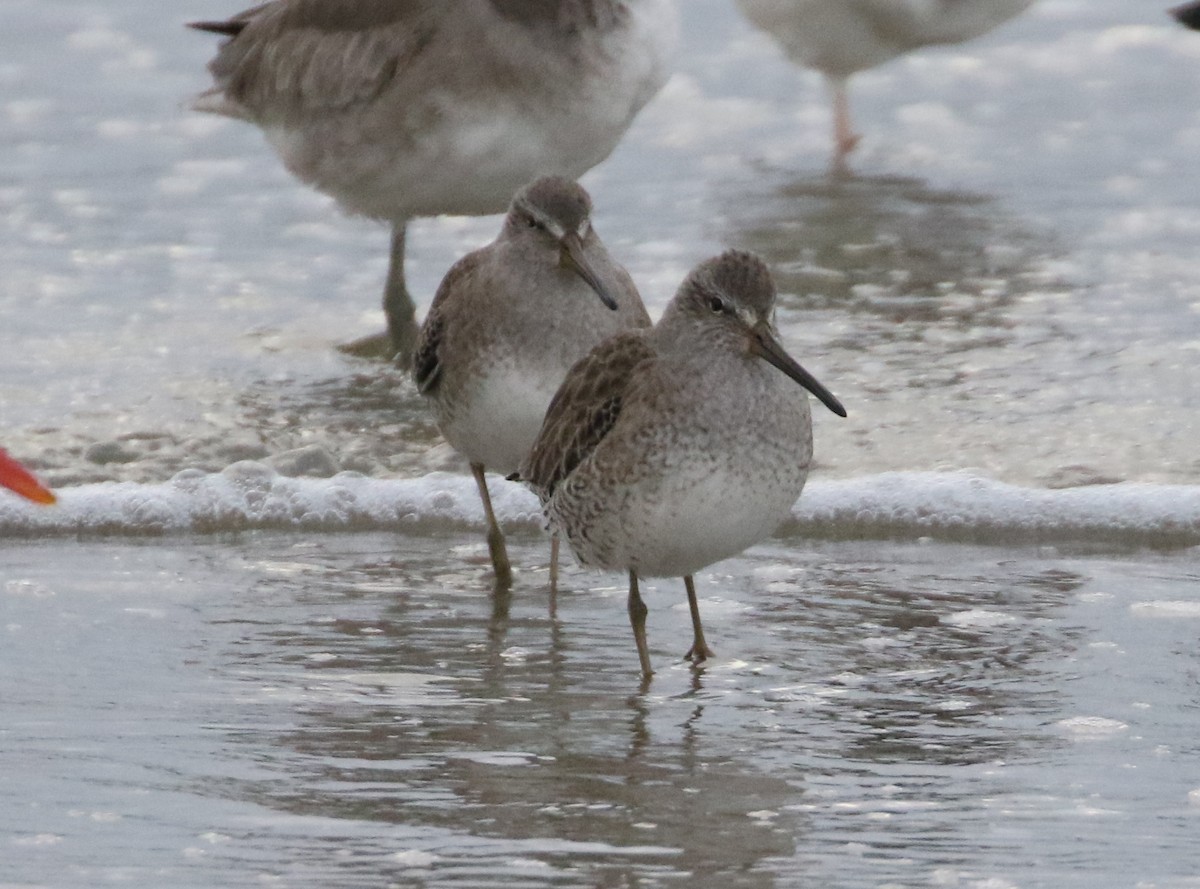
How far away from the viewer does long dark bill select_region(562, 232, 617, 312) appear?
5916mm

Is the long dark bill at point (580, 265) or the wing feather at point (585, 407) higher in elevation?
the long dark bill at point (580, 265)

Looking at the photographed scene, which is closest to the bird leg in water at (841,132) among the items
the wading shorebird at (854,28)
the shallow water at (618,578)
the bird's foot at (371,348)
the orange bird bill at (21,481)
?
the wading shorebird at (854,28)

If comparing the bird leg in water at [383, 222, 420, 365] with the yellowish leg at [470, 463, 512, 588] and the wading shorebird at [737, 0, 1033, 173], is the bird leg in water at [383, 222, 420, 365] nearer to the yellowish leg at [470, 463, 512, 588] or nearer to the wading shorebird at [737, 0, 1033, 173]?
the yellowish leg at [470, 463, 512, 588]

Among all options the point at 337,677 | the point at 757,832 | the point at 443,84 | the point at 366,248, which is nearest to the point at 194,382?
the point at 443,84

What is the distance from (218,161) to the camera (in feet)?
39.3

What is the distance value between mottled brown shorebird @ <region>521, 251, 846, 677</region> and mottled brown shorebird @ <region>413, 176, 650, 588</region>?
57 centimetres

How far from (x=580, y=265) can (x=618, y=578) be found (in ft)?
2.92

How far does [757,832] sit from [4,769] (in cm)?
153

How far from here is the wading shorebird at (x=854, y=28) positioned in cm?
1218

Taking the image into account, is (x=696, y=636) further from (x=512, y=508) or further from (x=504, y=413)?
(x=512, y=508)

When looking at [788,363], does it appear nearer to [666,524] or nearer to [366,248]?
[666,524]

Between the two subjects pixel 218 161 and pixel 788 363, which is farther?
pixel 218 161

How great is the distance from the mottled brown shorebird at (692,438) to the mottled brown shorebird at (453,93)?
3096 mm

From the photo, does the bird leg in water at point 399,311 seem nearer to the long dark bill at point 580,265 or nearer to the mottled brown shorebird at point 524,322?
the mottled brown shorebird at point 524,322
